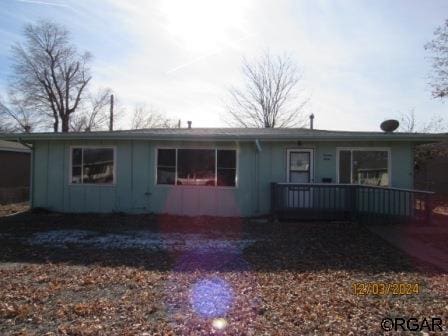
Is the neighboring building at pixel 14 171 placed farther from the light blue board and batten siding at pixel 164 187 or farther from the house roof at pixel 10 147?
the light blue board and batten siding at pixel 164 187

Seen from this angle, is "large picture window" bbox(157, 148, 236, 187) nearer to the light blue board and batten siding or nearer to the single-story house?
the single-story house

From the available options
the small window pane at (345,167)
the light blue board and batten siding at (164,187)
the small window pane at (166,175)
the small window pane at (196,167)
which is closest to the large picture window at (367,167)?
the small window pane at (345,167)

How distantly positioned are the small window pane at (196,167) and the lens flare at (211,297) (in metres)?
7.49

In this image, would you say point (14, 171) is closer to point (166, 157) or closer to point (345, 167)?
point (166, 157)

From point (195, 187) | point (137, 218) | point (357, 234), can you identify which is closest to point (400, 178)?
point (357, 234)

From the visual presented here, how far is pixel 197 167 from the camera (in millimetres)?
14062

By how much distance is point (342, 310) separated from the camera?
513 centimetres

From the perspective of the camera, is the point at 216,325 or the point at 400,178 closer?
the point at 216,325

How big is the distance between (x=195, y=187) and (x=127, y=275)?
724 centimetres

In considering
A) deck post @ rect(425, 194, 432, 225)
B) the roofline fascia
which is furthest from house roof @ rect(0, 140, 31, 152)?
deck post @ rect(425, 194, 432, 225)

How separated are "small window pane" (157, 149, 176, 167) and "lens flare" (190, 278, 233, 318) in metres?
7.81

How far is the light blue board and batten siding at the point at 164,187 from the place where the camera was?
13.8 metres

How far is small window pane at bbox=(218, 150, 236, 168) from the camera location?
14.0m

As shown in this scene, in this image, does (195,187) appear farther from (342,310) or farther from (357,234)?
(342,310)
